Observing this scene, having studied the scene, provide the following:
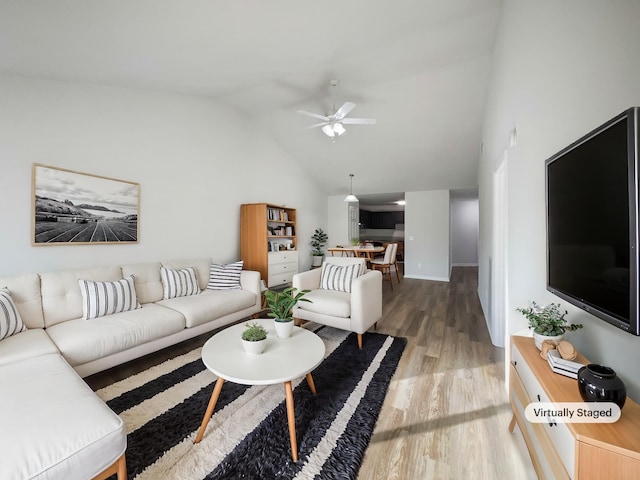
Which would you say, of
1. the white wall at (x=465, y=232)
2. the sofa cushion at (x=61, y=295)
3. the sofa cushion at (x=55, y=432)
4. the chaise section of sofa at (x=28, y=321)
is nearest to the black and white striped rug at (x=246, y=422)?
the sofa cushion at (x=55, y=432)

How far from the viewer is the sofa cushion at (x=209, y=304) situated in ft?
8.50

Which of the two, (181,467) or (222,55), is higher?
(222,55)

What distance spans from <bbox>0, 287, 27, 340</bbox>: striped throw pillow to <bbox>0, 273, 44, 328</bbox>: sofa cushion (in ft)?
0.23

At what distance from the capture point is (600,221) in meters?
0.93

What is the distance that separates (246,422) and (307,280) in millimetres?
1696

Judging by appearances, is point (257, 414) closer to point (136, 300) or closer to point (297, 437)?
point (297, 437)

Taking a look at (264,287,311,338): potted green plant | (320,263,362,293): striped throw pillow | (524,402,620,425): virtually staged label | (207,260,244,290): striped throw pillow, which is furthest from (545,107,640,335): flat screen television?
(207,260,244,290): striped throw pillow

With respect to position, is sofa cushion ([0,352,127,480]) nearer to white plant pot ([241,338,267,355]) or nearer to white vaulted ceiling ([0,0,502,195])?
white plant pot ([241,338,267,355])

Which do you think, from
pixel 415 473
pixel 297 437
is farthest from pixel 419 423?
pixel 297 437

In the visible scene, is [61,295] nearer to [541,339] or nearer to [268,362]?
[268,362]

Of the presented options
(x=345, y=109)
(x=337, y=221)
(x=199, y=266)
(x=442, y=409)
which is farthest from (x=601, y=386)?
(x=337, y=221)

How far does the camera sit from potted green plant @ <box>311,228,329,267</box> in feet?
21.1

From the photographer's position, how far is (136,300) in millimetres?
2562

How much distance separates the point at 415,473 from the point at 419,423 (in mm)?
367
